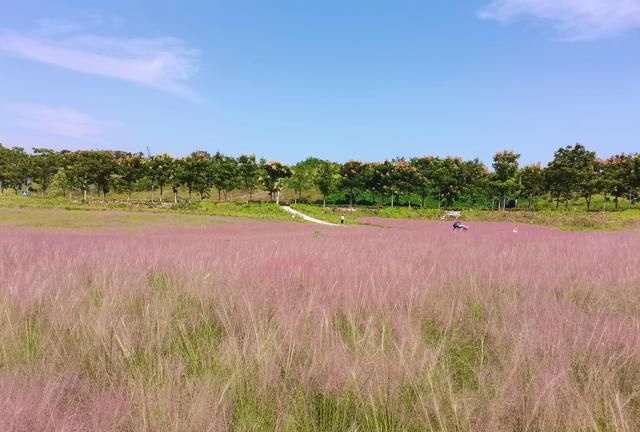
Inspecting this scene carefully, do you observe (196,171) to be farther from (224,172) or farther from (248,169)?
(248,169)

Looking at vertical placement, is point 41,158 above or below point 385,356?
above

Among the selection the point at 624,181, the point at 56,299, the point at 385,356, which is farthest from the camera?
the point at 624,181

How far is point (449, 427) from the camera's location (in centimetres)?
152

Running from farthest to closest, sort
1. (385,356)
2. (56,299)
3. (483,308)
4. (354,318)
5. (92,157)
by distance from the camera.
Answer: (92,157)
(483,308)
(56,299)
(354,318)
(385,356)

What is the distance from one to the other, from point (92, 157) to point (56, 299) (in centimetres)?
7672

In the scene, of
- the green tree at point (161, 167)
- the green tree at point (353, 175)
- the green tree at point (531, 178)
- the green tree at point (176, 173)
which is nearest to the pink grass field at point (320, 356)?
the green tree at point (353, 175)

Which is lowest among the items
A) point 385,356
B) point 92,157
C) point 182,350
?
point 182,350

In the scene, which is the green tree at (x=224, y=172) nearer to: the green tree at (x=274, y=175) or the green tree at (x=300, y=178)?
the green tree at (x=274, y=175)

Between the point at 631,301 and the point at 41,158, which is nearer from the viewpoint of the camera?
the point at 631,301

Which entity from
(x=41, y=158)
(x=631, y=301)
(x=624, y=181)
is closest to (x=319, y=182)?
(x=624, y=181)

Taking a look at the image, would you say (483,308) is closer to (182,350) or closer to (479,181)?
(182,350)

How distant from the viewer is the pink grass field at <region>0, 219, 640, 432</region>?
1528 mm

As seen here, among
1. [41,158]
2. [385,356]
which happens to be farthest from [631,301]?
[41,158]

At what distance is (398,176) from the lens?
73.3 meters
